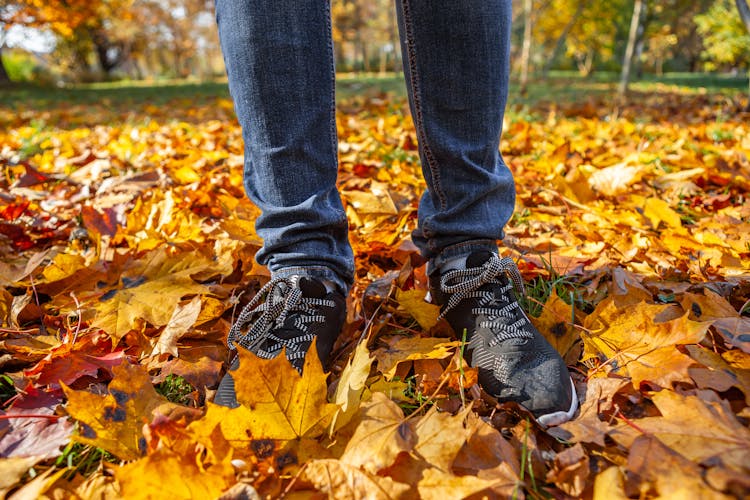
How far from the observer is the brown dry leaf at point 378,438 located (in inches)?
25.8

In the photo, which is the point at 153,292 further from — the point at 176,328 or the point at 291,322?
the point at 291,322

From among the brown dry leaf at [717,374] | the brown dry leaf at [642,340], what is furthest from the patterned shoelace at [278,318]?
the brown dry leaf at [717,374]

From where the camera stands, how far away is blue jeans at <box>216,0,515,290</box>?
0.93 m

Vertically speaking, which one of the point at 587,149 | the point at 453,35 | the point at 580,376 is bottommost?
the point at 580,376

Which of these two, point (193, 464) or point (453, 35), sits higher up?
point (453, 35)

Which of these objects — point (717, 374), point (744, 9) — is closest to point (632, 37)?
point (744, 9)

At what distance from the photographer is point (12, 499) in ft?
2.13

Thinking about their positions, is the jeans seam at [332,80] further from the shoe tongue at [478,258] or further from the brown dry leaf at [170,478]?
the brown dry leaf at [170,478]

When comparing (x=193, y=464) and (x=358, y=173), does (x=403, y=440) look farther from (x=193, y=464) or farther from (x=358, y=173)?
(x=358, y=173)

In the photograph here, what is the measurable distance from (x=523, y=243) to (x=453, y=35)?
0.78 meters

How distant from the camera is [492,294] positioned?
1014mm

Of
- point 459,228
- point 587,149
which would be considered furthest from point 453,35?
point 587,149

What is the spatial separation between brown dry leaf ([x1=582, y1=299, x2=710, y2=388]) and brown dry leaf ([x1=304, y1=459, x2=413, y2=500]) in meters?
0.48

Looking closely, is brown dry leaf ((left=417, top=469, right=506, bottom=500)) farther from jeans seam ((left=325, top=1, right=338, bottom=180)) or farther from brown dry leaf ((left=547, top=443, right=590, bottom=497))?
jeans seam ((left=325, top=1, right=338, bottom=180))
